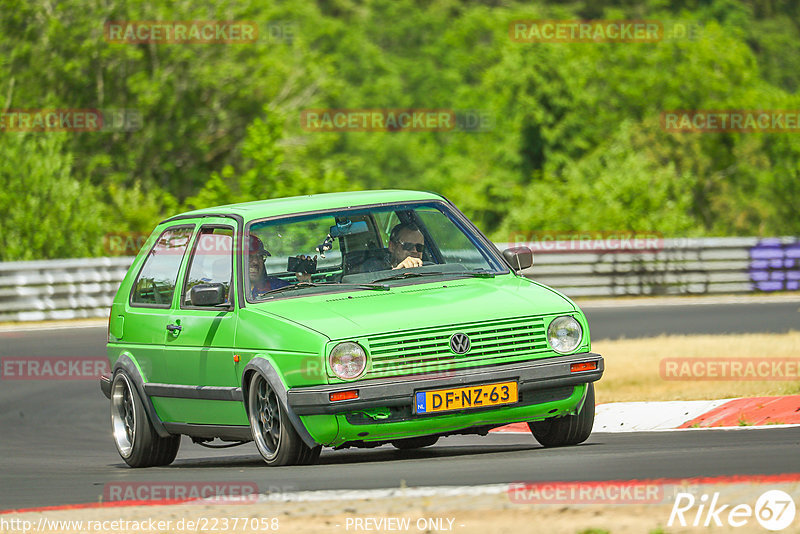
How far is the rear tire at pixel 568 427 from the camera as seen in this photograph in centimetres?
829

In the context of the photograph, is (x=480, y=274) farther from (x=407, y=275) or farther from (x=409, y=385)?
(x=409, y=385)

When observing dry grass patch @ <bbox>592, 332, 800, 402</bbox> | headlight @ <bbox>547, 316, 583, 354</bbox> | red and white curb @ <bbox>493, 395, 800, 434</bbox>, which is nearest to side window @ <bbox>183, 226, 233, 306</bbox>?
headlight @ <bbox>547, 316, 583, 354</bbox>

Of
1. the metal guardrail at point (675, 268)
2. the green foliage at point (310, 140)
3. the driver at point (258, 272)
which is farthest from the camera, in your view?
the green foliage at point (310, 140)

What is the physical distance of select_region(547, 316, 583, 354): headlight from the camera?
7895mm

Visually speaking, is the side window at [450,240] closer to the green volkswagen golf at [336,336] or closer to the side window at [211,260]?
the green volkswagen golf at [336,336]

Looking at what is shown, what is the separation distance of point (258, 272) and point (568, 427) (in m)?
2.14

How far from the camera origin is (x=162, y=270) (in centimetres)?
948

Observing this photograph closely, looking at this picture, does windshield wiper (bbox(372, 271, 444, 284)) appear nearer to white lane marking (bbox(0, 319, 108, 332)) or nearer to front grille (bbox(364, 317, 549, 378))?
front grille (bbox(364, 317, 549, 378))

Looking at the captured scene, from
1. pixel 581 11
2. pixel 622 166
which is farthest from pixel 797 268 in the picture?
pixel 581 11

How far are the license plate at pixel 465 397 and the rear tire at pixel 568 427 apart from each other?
0.79 m

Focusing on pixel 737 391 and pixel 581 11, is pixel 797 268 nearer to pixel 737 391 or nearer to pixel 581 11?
pixel 737 391

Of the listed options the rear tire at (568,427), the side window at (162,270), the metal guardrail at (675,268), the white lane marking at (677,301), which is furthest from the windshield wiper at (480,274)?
the metal guardrail at (675,268)

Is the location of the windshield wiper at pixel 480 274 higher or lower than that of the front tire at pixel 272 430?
higher

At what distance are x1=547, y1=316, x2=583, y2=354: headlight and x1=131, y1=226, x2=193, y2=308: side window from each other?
2.74 m
